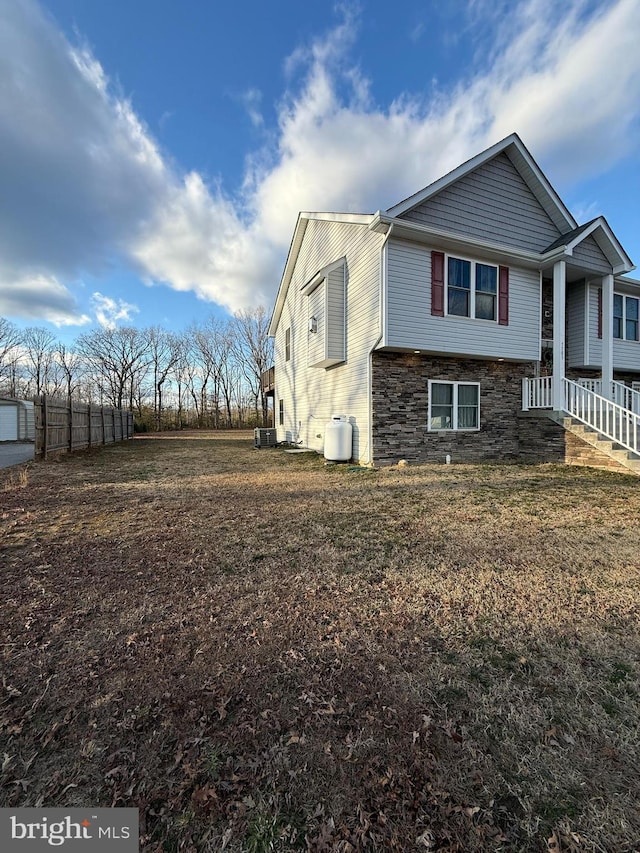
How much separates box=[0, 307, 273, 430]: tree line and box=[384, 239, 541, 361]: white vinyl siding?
25.6m

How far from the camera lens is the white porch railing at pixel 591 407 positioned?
312 inches

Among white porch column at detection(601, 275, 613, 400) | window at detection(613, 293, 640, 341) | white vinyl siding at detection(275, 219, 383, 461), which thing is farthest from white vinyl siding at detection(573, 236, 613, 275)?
white vinyl siding at detection(275, 219, 383, 461)

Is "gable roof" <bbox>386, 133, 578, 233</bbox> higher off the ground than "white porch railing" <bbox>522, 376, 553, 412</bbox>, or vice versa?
"gable roof" <bbox>386, 133, 578, 233</bbox>

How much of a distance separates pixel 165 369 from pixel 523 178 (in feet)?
117

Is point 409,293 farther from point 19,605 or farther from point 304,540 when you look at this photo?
point 19,605

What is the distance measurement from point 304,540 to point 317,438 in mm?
8870

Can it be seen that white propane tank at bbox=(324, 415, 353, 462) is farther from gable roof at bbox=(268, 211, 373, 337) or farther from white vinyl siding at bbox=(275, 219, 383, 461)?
gable roof at bbox=(268, 211, 373, 337)

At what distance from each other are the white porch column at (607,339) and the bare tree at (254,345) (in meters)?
27.8

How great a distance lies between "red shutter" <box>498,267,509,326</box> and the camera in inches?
382

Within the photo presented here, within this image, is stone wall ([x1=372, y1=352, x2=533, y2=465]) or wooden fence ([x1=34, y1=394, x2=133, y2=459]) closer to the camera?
stone wall ([x1=372, y1=352, x2=533, y2=465])

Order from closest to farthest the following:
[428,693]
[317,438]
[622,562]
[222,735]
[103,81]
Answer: [222,735]
[428,693]
[622,562]
[103,81]
[317,438]

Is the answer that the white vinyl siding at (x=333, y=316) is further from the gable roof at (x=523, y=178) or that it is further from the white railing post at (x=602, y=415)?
the white railing post at (x=602, y=415)

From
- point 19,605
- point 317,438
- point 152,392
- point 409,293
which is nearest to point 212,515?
point 19,605

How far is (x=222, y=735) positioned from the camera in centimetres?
154
